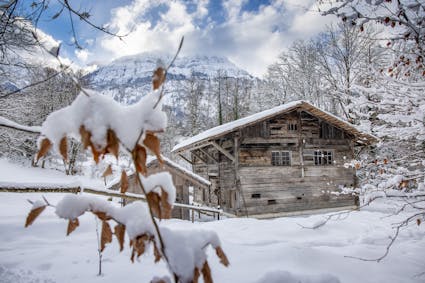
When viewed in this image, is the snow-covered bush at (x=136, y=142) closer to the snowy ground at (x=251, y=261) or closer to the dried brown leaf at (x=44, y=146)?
the dried brown leaf at (x=44, y=146)

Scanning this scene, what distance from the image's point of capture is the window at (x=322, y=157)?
14156 mm

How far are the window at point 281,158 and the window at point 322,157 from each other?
5.82ft

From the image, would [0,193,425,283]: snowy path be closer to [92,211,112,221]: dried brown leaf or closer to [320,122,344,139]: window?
[92,211,112,221]: dried brown leaf

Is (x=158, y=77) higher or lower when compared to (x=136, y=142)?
higher

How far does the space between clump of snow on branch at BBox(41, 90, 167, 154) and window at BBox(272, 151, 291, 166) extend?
514 inches

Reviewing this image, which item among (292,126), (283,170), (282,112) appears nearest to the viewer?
(282,112)

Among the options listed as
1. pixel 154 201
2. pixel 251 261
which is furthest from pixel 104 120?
pixel 251 261

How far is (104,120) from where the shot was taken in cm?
84

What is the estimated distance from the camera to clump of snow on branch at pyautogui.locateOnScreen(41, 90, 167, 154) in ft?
2.72

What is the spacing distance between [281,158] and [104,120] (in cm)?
1342

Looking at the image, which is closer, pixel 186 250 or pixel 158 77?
pixel 158 77

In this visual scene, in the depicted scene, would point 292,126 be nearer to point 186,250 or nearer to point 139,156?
point 186,250

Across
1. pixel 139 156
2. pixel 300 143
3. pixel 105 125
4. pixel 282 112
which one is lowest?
pixel 139 156

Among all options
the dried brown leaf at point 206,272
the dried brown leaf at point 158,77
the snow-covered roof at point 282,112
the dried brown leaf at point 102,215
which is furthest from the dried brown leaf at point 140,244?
the snow-covered roof at point 282,112
